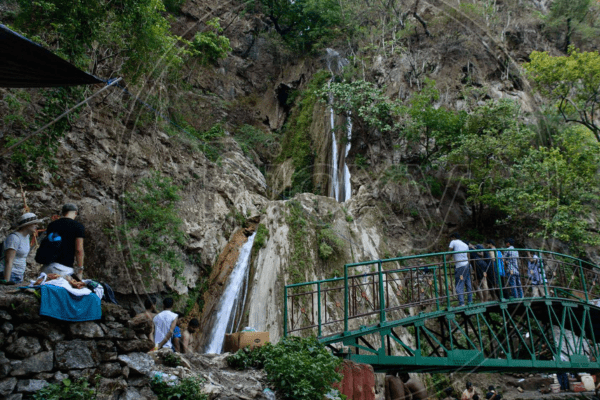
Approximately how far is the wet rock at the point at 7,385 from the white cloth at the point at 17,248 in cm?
164

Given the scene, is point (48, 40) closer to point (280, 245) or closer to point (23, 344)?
point (280, 245)

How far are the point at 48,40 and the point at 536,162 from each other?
1650 cm

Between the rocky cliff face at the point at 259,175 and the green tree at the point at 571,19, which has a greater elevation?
the green tree at the point at 571,19

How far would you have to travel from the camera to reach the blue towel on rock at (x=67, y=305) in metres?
4.58

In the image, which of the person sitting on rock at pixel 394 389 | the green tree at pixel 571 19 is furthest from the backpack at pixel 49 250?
the green tree at pixel 571 19

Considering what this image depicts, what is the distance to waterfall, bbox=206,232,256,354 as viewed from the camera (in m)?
11.2

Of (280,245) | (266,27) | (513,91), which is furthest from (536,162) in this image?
(266,27)

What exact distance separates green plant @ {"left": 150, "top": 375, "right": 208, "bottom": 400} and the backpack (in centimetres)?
195

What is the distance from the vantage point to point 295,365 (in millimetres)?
6223

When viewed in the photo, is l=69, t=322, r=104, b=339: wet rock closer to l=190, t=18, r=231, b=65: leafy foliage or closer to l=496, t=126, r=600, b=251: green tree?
l=496, t=126, r=600, b=251: green tree

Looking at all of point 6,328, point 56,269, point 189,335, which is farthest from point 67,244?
point 189,335

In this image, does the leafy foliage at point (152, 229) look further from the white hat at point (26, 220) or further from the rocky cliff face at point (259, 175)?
the white hat at point (26, 220)

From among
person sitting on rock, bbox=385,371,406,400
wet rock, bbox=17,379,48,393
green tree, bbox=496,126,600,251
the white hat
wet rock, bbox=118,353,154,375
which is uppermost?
green tree, bbox=496,126,600,251

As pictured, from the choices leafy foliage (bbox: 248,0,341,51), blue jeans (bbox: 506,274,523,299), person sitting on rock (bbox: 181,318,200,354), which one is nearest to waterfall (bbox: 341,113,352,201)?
leafy foliage (bbox: 248,0,341,51)
